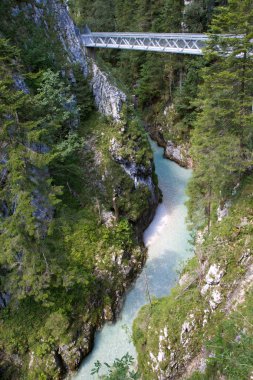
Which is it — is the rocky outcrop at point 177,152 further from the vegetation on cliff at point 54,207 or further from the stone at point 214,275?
the stone at point 214,275

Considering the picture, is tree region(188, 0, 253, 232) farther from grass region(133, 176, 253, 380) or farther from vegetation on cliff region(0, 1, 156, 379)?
vegetation on cliff region(0, 1, 156, 379)

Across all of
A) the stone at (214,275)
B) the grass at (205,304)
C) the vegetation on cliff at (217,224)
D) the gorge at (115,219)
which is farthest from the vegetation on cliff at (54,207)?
the stone at (214,275)

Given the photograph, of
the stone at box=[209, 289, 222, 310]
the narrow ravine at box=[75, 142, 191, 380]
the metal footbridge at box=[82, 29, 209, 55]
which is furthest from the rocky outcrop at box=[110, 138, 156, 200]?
the stone at box=[209, 289, 222, 310]

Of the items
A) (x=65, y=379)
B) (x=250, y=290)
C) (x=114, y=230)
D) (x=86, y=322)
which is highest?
(x=250, y=290)

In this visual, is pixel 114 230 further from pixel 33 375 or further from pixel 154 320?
pixel 33 375

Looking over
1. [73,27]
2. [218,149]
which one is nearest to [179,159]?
[218,149]

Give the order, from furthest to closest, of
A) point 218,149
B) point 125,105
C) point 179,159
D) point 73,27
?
1. point 179,159
2. point 73,27
3. point 125,105
4. point 218,149
